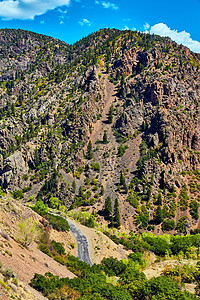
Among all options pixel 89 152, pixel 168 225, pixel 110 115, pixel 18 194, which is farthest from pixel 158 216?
pixel 110 115

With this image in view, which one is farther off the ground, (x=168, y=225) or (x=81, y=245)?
(x=81, y=245)

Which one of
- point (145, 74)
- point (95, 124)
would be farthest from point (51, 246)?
point (145, 74)

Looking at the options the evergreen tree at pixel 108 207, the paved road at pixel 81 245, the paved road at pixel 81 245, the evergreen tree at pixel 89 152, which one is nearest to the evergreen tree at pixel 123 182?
the evergreen tree at pixel 108 207

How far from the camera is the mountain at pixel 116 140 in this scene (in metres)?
110

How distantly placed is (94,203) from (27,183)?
42.4 meters

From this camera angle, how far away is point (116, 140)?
144750mm

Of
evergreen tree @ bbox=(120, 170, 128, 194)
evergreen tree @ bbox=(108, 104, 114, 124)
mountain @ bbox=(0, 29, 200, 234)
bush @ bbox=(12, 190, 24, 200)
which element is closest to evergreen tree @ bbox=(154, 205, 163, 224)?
mountain @ bbox=(0, 29, 200, 234)

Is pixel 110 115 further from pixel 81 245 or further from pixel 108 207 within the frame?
pixel 81 245

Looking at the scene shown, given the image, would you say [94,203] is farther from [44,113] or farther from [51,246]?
[44,113]

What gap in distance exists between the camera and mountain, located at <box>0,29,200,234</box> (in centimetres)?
11044

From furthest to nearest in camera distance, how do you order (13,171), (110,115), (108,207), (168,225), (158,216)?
(110,115)
(13,171)
(108,207)
(158,216)
(168,225)

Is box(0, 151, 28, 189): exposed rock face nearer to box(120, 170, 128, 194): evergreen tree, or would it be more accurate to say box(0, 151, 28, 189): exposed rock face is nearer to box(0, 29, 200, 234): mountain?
box(0, 29, 200, 234): mountain

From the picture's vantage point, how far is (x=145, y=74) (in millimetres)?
169625

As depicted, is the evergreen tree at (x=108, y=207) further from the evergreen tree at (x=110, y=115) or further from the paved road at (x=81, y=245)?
the evergreen tree at (x=110, y=115)
